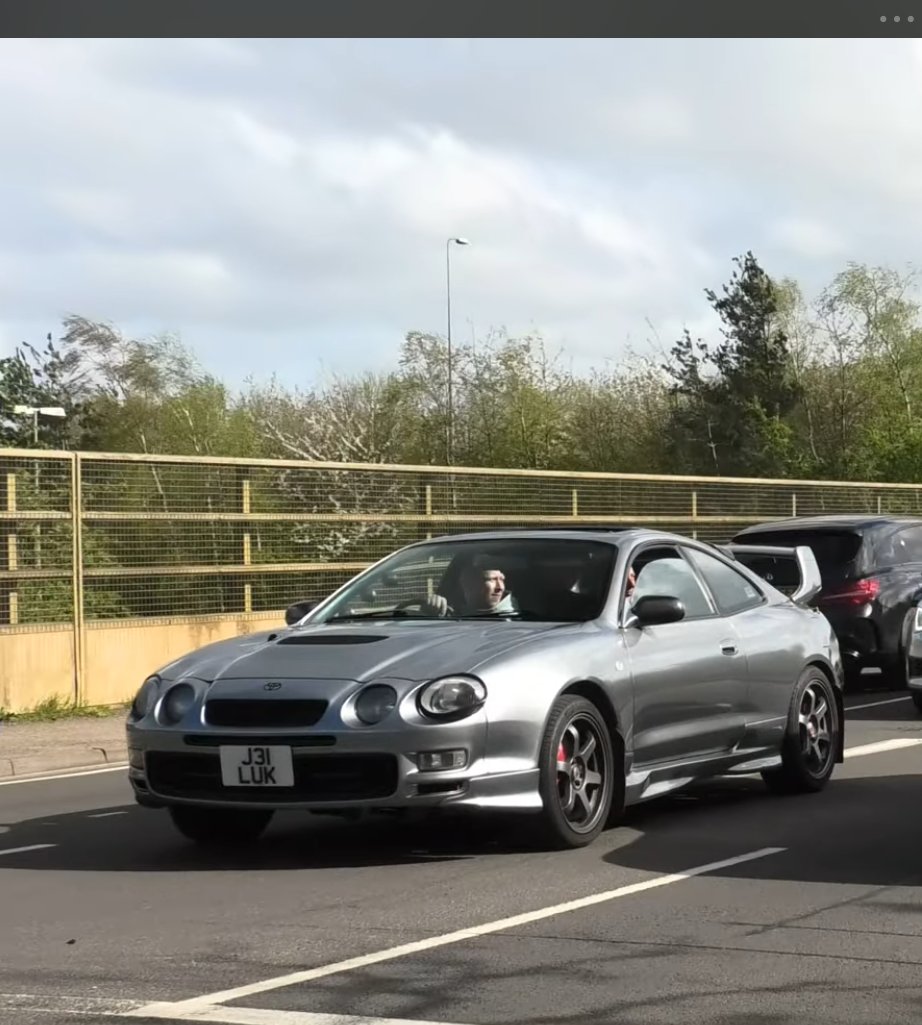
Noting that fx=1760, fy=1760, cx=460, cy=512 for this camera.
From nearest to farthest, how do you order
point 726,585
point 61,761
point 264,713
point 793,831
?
point 264,713
point 793,831
point 726,585
point 61,761

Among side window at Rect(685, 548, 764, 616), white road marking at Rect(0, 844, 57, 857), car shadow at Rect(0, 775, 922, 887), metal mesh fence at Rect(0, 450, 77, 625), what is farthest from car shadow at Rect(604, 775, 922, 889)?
metal mesh fence at Rect(0, 450, 77, 625)

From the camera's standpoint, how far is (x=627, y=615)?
8.70 metres

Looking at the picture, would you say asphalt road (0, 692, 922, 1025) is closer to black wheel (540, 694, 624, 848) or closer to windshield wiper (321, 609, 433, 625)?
black wheel (540, 694, 624, 848)

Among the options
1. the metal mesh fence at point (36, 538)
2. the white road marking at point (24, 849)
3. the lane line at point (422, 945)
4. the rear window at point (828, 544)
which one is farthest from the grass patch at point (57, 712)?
the lane line at point (422, 945)

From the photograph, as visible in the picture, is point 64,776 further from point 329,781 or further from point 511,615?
point 329,781

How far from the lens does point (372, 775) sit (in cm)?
743

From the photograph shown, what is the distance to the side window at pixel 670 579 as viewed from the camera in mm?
9156

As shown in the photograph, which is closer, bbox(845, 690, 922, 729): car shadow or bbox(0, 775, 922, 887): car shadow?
bbox(0, 775, 922, 887): car shadow

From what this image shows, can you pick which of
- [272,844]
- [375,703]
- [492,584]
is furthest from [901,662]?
[375,703]

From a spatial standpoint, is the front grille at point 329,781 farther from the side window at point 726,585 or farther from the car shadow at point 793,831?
the side window at point 726,585

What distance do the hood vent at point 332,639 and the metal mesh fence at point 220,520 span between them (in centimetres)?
768

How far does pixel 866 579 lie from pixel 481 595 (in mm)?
8798

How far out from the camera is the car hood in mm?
7652

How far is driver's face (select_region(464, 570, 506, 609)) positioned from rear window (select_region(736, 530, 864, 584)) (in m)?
8.63
